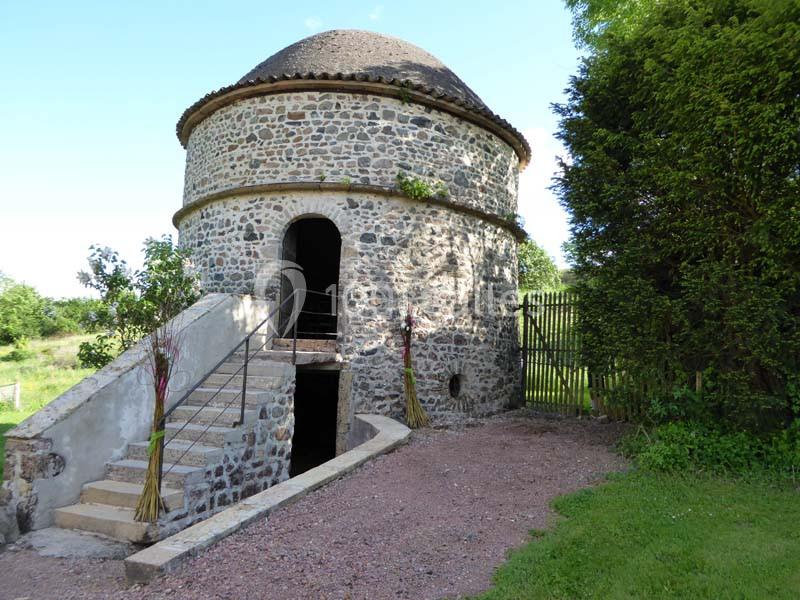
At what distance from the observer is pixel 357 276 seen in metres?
8.77

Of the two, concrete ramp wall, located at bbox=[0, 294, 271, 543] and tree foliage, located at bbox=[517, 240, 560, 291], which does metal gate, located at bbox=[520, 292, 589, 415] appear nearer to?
concrete ramp wall, located at bbox=[0, 294, 271, 543]

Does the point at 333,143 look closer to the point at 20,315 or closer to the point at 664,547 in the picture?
the point at 664,547

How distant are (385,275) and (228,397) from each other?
128 inches

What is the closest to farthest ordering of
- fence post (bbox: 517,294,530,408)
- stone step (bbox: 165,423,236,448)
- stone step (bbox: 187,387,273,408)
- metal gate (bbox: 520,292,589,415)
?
stone step (bbox: 165,423,236,448) → stone step (bbox: 187,387,273,408) → metal gate (bbox: 520,292,589,415) → fence post (bbox: 517,294,530,408)

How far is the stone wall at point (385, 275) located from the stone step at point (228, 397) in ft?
6.99

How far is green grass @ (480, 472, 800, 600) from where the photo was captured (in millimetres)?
3410

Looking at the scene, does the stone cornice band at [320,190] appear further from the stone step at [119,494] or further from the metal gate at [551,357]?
the stone step at [119,494]

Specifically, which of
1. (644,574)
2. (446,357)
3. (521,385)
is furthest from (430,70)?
(644,574)

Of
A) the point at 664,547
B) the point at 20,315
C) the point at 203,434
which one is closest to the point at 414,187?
the point at 203,434

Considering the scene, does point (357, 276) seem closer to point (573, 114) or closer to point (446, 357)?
point (446, 357)

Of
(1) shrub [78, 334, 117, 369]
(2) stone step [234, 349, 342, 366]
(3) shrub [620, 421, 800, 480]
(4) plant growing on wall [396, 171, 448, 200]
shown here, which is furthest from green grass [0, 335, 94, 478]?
(3) shrub [620, 421, 800, 480]

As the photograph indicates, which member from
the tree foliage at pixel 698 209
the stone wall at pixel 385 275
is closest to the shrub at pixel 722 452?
the tree foliage at pixel 698 209

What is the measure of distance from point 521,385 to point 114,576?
339 inches

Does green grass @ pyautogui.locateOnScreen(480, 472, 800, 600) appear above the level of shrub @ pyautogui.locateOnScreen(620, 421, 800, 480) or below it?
below
